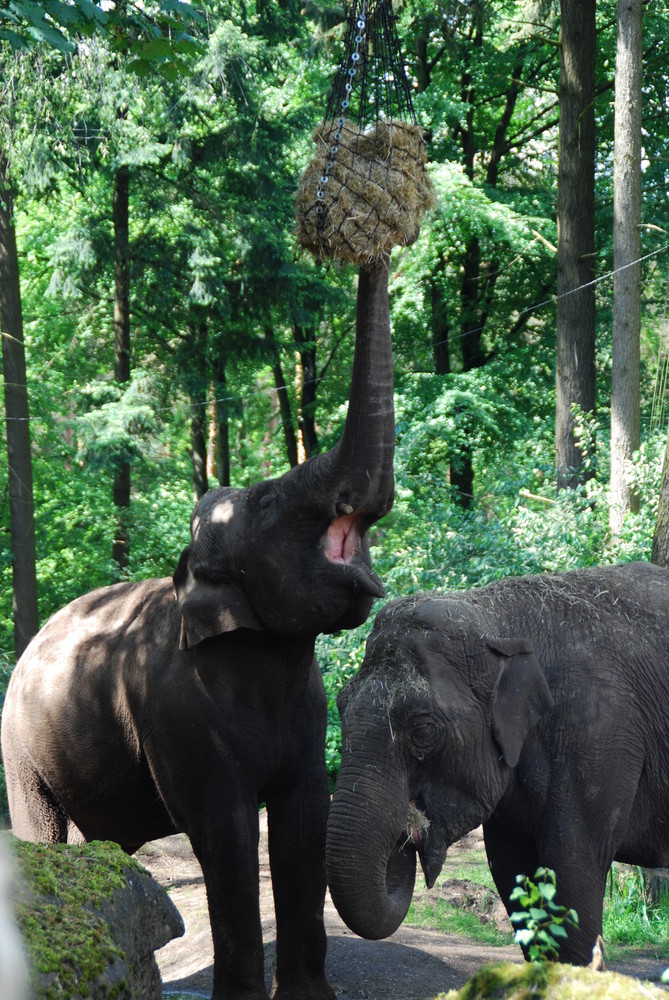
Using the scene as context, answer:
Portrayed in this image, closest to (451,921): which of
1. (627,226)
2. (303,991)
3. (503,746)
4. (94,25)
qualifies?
(303,991)

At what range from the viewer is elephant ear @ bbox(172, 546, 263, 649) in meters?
5.88

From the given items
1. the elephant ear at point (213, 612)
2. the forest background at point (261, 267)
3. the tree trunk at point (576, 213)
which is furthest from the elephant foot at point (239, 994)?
the tree trunk at point (576, 213)

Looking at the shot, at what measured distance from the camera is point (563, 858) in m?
5.43

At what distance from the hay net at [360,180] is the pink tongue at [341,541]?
4.08 ft

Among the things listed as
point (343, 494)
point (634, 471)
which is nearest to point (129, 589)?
point (343, 494)

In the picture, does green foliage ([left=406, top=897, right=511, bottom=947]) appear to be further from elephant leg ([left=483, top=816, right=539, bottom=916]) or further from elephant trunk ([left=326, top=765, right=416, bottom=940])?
elephant trunk ([left=326, top=765, right=416, bottom=940])

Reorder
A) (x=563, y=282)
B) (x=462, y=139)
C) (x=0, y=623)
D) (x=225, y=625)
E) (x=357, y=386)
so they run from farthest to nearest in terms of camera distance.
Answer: (x=462, y=139), (x=0, y=623), (x=563, y=282), (x=225, y=625), (x=357, y=386)

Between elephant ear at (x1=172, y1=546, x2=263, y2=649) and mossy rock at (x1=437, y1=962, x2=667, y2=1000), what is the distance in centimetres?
342

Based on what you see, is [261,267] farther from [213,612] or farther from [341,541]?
[341,541]

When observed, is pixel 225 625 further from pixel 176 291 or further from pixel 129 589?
pixel 176 291

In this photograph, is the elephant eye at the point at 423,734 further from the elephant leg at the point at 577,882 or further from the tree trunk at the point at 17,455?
the tree trunk at the point at 17,455

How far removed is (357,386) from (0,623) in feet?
61.6

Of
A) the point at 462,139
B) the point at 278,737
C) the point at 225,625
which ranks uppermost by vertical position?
the point at 462,139

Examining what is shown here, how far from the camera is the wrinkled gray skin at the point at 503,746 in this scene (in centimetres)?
529
